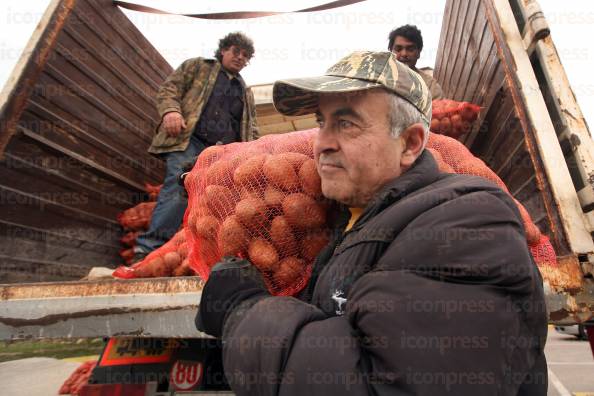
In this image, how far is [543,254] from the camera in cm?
155

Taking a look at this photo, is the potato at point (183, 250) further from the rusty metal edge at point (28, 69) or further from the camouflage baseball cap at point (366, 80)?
the rusty metal edge at point (28, 69)

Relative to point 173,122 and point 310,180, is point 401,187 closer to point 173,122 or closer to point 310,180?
point 310,180

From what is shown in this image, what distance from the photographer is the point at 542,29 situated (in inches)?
83.0

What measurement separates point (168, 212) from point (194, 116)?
0.91m

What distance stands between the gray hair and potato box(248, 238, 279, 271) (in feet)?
1.87

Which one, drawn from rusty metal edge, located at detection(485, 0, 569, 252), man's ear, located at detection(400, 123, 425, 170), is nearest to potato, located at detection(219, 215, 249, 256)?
man's ear, located at detection(400, 123, 425, 170)

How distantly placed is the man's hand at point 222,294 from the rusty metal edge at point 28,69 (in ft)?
7.89

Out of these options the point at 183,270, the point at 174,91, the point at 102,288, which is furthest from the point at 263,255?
the point at 174,91

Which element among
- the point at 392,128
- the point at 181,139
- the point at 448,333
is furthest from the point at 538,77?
the point at 181,139

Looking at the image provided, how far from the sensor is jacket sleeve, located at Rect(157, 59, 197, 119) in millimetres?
3510

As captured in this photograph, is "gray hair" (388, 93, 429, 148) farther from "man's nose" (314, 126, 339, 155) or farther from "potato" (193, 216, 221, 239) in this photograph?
"potato" (193, 216, 221, 239)

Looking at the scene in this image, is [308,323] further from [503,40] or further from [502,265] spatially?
[503,40]

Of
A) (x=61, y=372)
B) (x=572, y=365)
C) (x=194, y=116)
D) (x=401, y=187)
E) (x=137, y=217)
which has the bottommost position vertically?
(x=572, y=365)

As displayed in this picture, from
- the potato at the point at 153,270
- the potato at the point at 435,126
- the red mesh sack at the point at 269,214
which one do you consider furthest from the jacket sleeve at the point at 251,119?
the red mesh sack at the point at 269,214
